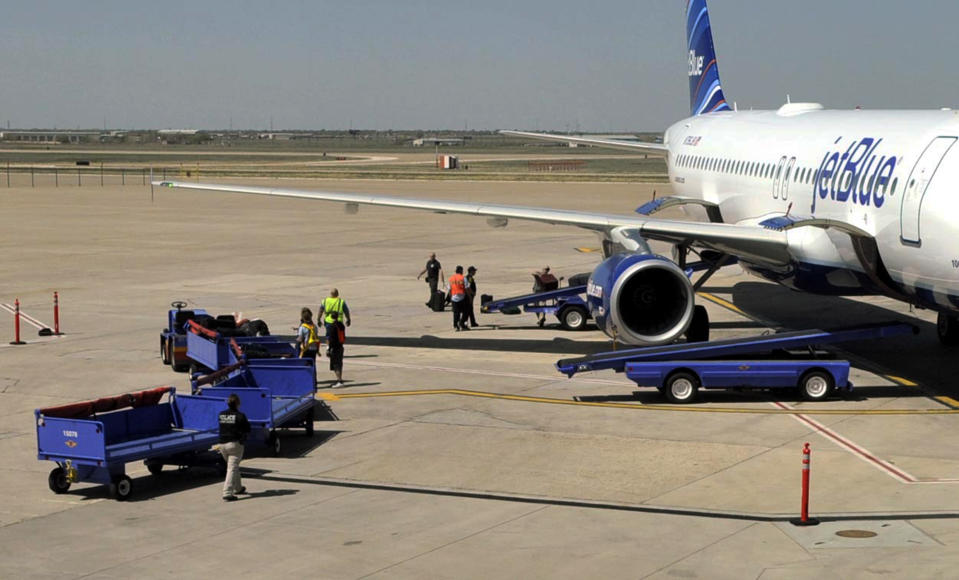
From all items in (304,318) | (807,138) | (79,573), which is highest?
(807,138)

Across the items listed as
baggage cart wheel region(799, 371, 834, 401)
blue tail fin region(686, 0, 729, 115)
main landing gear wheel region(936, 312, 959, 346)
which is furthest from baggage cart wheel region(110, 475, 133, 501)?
blue tail fin region(686, 0, 729, 115)

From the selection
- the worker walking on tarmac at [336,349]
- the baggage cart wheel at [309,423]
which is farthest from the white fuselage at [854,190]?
the baggage cart wheel at [309,423]

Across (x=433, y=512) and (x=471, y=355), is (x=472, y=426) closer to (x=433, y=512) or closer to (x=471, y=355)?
(x=433, y=512)

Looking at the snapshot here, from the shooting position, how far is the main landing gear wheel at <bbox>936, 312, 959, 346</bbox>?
28031mm

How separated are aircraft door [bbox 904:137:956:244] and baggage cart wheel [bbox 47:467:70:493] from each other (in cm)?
1399

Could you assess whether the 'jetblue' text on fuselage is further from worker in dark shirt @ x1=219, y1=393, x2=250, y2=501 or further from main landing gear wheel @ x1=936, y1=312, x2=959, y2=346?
worker in dark shirt @ x1=219, y1=393, x2=250, y2=501

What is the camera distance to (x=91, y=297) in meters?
37.1

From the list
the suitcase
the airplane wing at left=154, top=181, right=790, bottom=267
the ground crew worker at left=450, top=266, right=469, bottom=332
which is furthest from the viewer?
the suitcase

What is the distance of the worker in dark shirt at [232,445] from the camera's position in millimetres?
17047

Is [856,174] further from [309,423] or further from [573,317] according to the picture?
[309,423]

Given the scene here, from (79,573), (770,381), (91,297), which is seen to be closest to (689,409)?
(770,381)

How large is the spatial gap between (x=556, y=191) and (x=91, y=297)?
184ft

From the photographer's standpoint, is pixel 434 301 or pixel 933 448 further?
pixel 434 301

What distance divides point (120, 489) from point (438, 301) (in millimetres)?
17816
